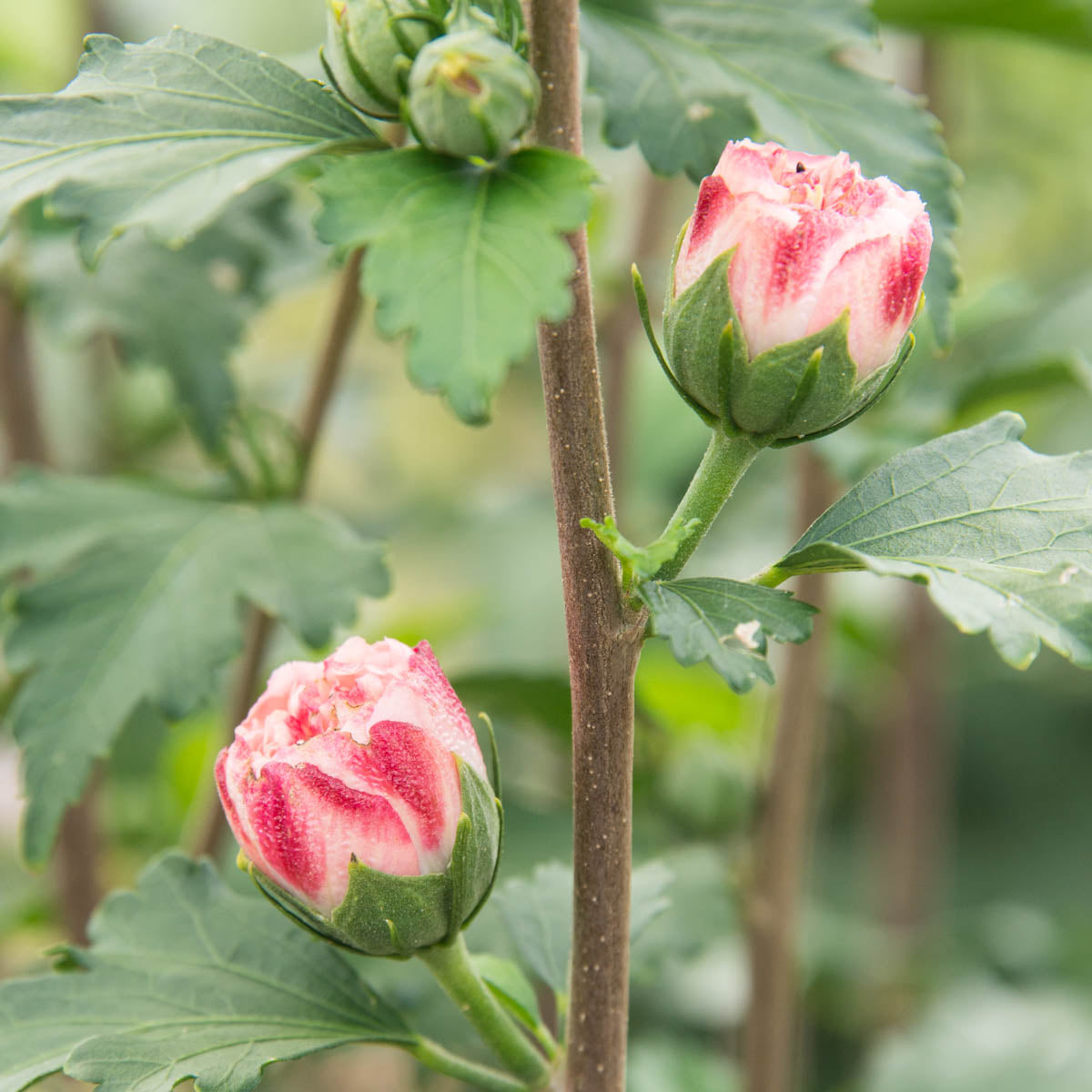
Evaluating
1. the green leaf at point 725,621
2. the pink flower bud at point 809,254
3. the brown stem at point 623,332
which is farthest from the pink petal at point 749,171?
the brown stem at point 623,332

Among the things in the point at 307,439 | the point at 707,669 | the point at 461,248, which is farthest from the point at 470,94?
the point at 707,669

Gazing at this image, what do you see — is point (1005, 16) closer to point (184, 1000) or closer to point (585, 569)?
point (585, 569)

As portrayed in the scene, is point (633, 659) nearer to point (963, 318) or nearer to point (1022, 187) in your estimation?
point (963, 318)

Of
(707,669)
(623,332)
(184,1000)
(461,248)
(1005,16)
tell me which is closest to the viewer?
(461,248)

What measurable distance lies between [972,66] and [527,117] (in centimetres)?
145

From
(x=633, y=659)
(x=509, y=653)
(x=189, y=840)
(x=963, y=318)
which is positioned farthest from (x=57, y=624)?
(x=509, y=653)

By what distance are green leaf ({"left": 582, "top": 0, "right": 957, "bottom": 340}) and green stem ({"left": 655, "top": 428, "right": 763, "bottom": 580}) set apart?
0.38 ft

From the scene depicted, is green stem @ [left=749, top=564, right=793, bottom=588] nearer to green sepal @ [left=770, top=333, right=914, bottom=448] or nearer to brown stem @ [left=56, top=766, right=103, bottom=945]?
green sepal @ [left=770, top=333, right=914, bottom=448]

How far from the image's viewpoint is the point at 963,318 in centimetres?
75

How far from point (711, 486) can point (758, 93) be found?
159mm

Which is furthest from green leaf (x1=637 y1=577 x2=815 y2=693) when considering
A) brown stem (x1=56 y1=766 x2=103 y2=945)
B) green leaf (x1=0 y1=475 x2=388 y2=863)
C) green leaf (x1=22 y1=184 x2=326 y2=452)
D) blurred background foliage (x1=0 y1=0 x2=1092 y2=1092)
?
brown stem (x1=56 y1=766 x2=103 y2=945)

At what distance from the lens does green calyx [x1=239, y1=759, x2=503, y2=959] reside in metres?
0.34

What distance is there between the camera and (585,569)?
0.35m

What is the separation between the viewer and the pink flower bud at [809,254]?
0.32m
